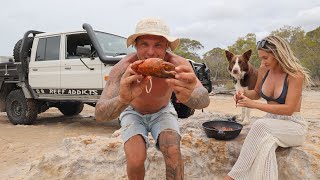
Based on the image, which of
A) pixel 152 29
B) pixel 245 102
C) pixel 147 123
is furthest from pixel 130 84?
pixel 245 102

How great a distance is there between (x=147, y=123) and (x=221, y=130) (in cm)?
98

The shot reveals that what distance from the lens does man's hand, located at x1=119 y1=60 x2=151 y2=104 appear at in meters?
2.29

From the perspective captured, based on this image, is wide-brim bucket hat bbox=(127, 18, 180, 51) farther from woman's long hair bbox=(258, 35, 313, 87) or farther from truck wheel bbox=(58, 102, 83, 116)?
truck wheel bbox=(58, 102, 83, 116)

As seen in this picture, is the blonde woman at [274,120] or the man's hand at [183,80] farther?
the blonde woman at [274,120]

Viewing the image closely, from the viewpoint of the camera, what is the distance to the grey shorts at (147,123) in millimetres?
2770

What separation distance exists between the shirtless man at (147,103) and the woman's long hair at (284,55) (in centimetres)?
88

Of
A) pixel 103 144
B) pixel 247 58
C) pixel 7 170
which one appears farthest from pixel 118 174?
pixel 247 58

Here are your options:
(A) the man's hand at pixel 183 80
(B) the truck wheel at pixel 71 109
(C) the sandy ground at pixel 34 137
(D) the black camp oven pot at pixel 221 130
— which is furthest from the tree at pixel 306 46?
(A) the man's hand at pixel 183 80

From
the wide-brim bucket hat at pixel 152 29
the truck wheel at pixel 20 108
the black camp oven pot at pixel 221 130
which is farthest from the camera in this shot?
the truck wheel at pixel 20 108

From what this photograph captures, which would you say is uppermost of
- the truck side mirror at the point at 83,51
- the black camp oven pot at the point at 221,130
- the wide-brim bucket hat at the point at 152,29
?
the wide-brim bucket hat at the point at 152,29

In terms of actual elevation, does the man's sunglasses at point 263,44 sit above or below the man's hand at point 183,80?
above

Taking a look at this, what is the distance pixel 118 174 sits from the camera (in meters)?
3.56

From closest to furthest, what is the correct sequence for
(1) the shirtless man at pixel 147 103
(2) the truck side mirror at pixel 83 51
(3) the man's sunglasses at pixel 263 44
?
(1) the shirtless man at pixel 147 103, (3) the man's sunglasses at pixel 263 44, (2) the truck side mirror at pixel 83 51

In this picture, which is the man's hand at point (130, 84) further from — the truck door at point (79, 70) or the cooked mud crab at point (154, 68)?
the truck door at point (79, 70)
